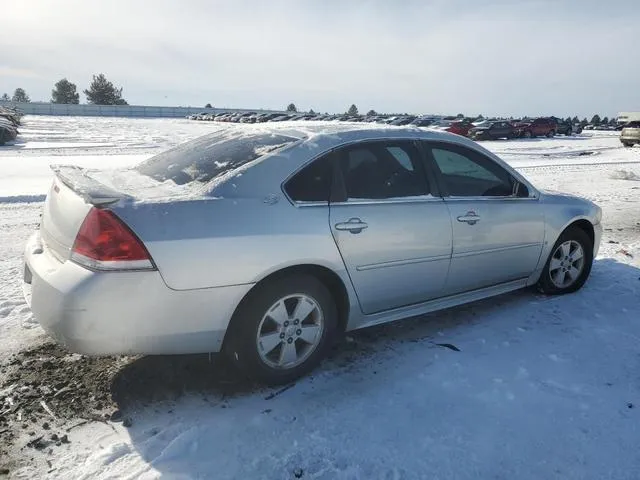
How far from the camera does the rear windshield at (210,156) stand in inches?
126

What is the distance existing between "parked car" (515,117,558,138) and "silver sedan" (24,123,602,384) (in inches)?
1392

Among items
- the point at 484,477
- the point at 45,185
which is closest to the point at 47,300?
the point at 484,477

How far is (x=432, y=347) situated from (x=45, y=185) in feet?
29.5

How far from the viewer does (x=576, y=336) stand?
12.7 ft

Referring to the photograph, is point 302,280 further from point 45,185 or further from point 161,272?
point 45,185

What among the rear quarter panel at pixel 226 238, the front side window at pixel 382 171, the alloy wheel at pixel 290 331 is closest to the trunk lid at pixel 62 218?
the rear quarter panel at pixel 226 238

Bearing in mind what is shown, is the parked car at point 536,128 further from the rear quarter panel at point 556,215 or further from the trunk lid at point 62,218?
the trunk lid at point 62,218

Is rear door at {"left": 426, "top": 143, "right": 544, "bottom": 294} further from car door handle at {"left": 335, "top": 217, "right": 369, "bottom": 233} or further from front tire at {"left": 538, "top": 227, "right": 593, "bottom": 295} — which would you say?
car door handle at {"left": 335, "top": 217, "right": 369, "bottom": 233}

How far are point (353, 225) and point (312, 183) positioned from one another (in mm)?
364

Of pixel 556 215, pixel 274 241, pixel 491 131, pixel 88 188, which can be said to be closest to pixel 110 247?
pixel 88 188

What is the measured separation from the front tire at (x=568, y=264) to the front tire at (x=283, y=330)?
2.34 meters

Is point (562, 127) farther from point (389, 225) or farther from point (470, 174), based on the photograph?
point (389, 225)

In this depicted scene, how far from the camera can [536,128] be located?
123 ft

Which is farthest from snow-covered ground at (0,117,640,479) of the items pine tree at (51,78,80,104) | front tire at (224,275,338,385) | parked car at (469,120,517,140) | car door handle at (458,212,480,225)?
pine tree at (51,78,80,104)
